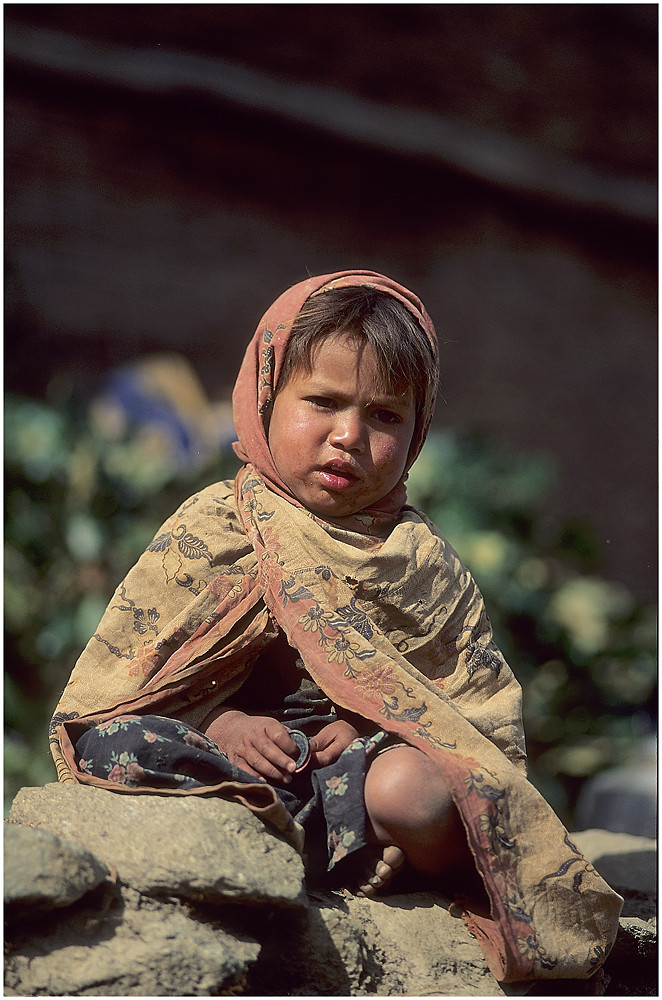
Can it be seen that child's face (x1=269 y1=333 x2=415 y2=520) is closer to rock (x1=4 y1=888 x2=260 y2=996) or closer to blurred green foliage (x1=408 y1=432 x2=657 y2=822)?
rock (x1=4 y1=888 x2=260 y2=996)

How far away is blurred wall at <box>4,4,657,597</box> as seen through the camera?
22.2ft

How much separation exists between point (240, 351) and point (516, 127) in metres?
2.66

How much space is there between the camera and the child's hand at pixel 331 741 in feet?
7.12

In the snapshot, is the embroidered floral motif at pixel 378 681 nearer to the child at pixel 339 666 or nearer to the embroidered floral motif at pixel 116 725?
the child at pixel 339 666

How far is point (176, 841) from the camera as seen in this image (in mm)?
1880

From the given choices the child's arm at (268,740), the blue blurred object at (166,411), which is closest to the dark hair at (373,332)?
the child's arm at (268,740)

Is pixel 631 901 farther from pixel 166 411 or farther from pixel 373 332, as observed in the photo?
pixel 166 411

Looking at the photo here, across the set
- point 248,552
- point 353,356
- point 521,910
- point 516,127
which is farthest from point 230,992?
point 516,127

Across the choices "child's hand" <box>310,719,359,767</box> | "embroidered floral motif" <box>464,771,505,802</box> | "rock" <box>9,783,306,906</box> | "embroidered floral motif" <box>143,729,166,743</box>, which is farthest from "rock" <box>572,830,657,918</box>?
"embroidered floral motif" <box>143,729,166,743</box>

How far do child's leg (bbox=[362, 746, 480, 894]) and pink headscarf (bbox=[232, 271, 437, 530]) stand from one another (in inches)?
22.2

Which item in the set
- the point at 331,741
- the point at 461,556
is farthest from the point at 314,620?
the point at 461,556

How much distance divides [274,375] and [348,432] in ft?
0.74

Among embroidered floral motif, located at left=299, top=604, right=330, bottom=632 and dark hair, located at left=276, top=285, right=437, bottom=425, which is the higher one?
dark hair, located at left=276, top=285, right=437, bottom=425

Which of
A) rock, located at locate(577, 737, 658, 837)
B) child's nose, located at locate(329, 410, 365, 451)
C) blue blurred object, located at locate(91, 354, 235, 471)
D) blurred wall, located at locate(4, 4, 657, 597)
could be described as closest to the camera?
child's nose, located at locate(329, 410, 365, 451)
